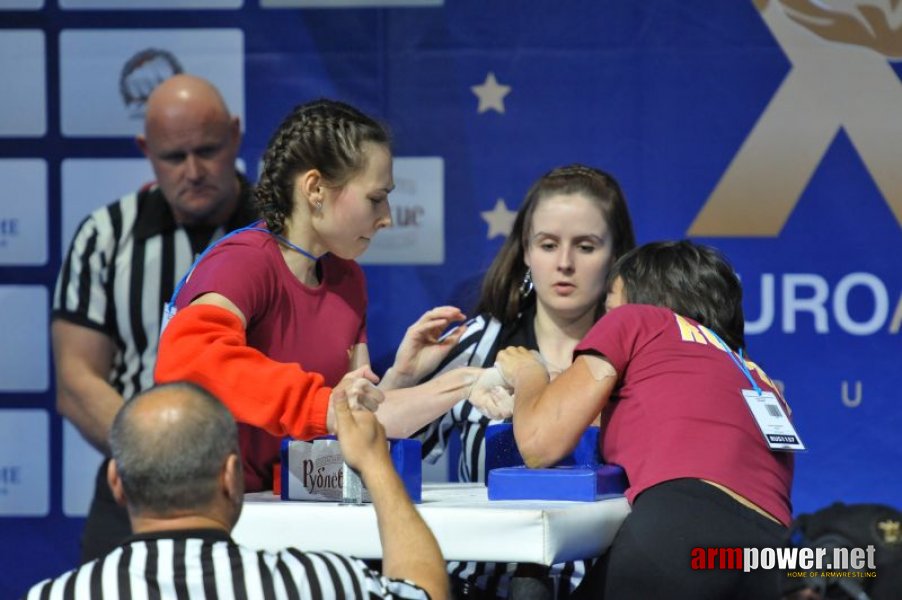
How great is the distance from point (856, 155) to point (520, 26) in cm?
108

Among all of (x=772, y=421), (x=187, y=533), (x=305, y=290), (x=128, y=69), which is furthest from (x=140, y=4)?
(x=187, y=533)

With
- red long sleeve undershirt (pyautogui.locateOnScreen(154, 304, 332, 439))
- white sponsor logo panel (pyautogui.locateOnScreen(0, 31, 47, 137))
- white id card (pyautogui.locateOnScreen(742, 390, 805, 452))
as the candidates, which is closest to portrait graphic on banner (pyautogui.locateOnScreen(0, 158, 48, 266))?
white sponsor logo panel (pyautogui.locateOnScreen(0, 31, 47, 137))

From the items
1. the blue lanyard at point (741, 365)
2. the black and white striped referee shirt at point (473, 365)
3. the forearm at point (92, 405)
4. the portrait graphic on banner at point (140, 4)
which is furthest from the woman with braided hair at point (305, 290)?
the portrait graphic on banner at point (140, 4)

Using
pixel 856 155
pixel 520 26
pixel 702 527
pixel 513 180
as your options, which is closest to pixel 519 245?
pixel 513 180

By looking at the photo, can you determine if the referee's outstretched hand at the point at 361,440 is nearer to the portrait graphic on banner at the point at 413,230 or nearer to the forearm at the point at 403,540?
the forearm at the point at 403,540

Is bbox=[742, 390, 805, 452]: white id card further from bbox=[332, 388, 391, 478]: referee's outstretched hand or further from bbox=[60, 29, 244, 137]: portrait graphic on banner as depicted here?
bbox=[60, 29, 244, 137]: portrait graphic on banner

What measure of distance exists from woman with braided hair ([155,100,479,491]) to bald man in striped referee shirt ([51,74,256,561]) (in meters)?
1.08

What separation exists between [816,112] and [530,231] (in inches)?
42.1

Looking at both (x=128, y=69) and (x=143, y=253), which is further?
(x=128, y=69)

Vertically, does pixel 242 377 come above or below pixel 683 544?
above

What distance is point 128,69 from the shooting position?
421 cm

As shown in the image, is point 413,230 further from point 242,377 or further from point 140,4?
point 242,377

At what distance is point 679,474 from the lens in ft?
8.27

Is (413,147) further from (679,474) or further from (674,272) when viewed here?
(679,474)
